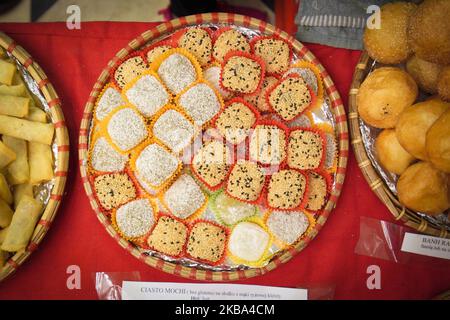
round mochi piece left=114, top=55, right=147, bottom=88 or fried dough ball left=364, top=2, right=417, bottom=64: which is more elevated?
fried dough ball left=364, top=2, right=417, bottom=64

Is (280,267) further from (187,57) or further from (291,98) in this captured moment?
(187,57)

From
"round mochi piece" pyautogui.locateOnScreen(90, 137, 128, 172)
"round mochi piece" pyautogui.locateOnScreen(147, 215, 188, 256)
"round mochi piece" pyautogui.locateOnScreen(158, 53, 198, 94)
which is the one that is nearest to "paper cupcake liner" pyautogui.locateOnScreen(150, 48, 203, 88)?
"round mochi piece" pyautogui.locateOnScreen(158, 53, 198, 94)

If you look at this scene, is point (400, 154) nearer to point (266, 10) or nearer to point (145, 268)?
point (145, 268)

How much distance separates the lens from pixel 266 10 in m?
2.69

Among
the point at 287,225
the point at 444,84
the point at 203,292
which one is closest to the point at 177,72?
the point at 287,225

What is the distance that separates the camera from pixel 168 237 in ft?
5.19

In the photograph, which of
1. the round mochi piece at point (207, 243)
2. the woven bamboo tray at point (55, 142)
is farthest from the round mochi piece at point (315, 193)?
the woven bamboo tray at point (55, 142)

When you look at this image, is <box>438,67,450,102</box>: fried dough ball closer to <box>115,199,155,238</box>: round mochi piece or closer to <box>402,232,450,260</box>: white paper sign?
<box>402,232,450,260</box>: white paper sign

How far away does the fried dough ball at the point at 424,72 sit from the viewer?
1.55m

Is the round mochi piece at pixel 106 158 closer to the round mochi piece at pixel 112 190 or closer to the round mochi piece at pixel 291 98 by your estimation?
the round mochi piece at pixel 112 190

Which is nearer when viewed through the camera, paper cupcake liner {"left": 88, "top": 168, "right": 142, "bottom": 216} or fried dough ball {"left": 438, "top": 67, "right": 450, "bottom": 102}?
fried dough ball {"left": 438, "top": 67, "right": 450, "bottom": 102}

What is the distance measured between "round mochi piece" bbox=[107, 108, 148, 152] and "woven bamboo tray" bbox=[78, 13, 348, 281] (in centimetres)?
12

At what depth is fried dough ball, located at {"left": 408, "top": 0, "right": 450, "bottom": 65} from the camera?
1.42 metres

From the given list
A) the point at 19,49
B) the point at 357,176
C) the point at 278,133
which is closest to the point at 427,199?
the point at 357,176
